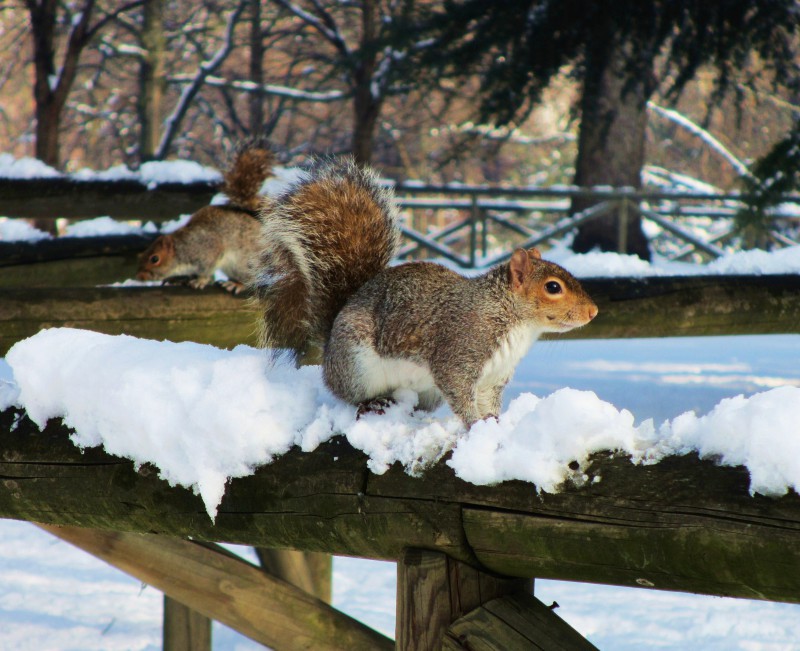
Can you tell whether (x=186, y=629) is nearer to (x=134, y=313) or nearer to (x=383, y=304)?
(x=134, y=313)

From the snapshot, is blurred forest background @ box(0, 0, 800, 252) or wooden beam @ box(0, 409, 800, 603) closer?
wooden beam @ box(0, 409, 800, 603)

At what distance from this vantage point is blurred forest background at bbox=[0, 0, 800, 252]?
15.2ft

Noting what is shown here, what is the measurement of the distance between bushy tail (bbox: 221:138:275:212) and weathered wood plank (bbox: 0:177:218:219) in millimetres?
193

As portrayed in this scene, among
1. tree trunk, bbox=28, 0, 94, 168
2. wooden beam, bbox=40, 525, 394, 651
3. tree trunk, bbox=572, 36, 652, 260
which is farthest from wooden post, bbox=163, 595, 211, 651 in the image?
tree trunk, bbox=572, 36, 652, 260

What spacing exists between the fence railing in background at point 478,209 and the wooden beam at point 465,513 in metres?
1.49

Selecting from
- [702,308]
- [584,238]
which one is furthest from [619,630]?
[584,238]

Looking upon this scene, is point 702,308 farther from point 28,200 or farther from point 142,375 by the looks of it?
point 28,200

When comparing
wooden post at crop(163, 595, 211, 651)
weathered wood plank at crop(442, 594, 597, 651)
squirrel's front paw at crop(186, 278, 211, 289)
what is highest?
weathered wood plank at crop(442, 594, 597, 651)

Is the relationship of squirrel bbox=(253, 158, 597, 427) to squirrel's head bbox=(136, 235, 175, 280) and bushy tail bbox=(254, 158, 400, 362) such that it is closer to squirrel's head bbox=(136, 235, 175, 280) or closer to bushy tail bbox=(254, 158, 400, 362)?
bushy tail bbox=(254, 158, 400, 362)

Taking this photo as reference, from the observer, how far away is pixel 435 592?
1413 millimetres

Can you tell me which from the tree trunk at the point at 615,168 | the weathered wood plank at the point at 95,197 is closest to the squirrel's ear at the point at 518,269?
the weathered wood plank at the point at 95,197

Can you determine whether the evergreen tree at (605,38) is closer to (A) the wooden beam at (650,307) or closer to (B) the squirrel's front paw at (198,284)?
(B) the squirrel's front paw at (198,284)

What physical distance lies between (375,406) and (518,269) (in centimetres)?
40

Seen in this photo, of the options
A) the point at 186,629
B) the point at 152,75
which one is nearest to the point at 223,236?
the point at 186,629
